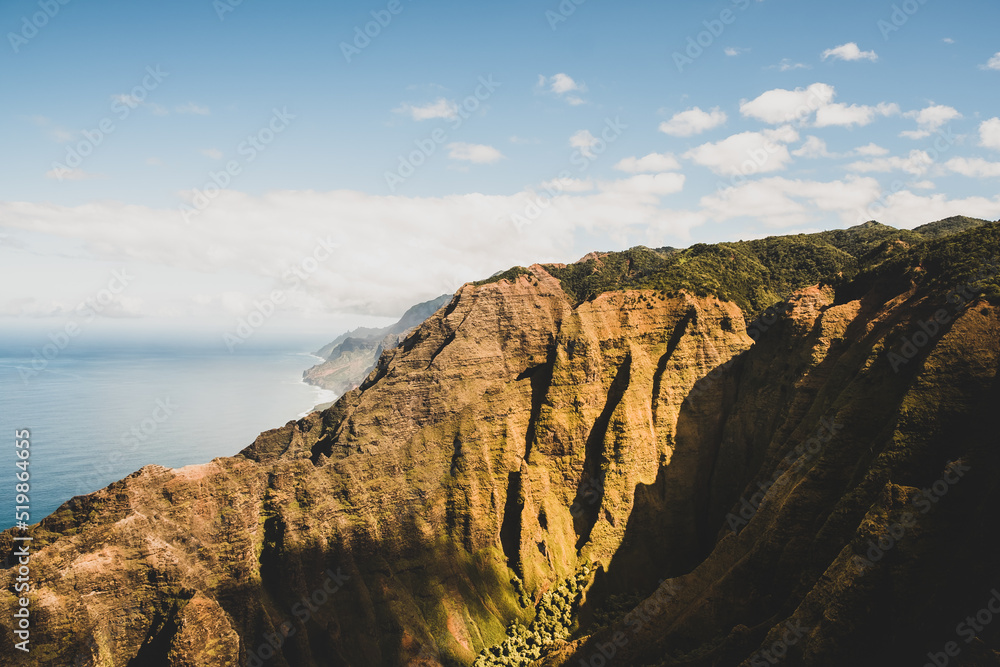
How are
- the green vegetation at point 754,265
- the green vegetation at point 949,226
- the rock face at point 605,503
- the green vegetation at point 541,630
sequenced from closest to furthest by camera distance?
the rock face at point 605,503 < the green vegetation at point 541,630 < the green vegetation at point 754,265 < the green vegetation at point 949,226

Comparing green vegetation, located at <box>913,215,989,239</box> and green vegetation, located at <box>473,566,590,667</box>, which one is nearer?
green vegetation, located at <box>473,566,590,667</box>

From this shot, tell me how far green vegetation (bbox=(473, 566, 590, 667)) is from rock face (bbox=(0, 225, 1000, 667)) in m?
1.46

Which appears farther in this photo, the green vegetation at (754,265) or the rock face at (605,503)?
the green vegetation at (754,265)

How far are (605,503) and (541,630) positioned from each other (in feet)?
49.6

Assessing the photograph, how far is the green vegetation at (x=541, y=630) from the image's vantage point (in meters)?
52.6

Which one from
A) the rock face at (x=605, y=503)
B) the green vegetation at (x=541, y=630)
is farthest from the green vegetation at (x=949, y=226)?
the green vegetation at (x=541, y=630)

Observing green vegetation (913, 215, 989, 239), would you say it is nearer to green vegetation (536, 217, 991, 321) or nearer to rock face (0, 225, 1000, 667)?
green vegetation (536, 217, 991, 321)

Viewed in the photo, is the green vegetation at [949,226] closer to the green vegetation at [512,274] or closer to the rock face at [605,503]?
the rock face at [605,503]

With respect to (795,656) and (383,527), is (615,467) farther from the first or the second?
(795,656)

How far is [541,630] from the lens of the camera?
181ft

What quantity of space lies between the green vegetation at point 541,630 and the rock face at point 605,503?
57.5 inches

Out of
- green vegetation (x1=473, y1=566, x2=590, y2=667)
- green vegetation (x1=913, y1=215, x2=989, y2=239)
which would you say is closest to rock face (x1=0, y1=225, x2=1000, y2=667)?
green vegetation (x1=473, y1=566, x2=590, y2=667)

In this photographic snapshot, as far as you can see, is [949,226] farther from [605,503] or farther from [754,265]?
[605,503]

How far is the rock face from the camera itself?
28.9m
